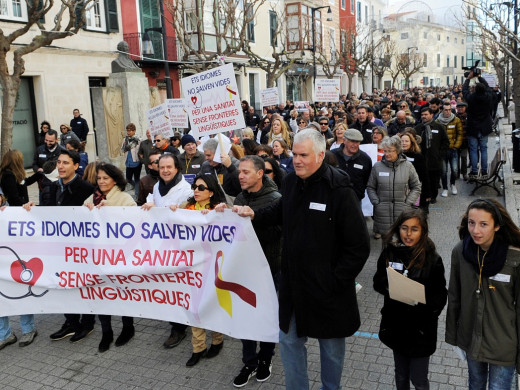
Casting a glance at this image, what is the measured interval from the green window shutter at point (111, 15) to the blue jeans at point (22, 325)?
16728 millimetres

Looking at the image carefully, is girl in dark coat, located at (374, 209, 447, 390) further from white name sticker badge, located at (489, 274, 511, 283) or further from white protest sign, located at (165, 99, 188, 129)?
white protest sign, located at (165, 99, 188, 129)

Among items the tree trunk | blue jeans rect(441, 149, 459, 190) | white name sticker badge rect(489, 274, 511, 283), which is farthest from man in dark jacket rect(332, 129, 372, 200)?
the tree trunk

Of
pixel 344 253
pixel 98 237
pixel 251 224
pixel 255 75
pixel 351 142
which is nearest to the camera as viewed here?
pixel 344 253

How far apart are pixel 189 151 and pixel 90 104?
1234cm

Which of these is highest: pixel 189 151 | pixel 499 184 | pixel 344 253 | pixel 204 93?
pixel 204 93

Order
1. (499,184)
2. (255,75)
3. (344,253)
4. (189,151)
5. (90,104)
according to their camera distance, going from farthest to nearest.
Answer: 1. (255,75)
2. (90,104)
3. (499,184)
4. (189,151)
5. (344,253)

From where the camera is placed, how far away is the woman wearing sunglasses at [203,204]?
4645 mm

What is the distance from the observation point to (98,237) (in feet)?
16.0

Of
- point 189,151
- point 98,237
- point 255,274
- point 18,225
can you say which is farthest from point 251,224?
point 189,151

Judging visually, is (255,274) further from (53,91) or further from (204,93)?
(53,91)

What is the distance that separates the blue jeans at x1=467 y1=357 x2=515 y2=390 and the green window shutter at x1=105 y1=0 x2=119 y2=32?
19414 millimetres

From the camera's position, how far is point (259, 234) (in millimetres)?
4273

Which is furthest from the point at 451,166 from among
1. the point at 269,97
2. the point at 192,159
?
the point at 269,97

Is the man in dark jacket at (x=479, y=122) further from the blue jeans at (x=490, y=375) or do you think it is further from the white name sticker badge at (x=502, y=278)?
the white name sticker badge at (x=502, y=278)
